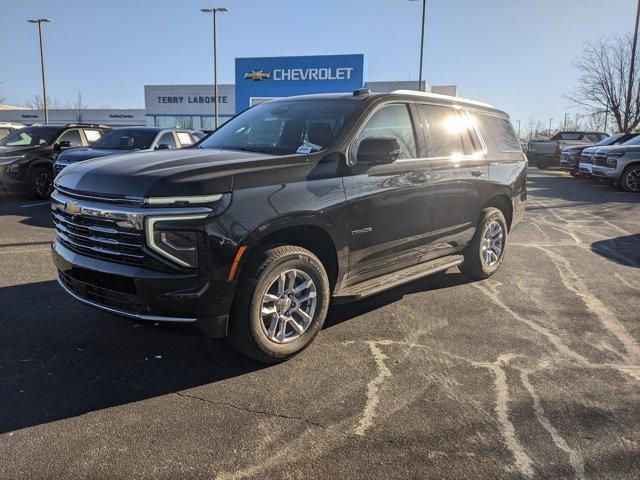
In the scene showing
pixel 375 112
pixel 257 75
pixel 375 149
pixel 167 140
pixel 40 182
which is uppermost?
pixel 257 75

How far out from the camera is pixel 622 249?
7.95 m

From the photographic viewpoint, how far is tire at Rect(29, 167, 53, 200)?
11836 millimetres

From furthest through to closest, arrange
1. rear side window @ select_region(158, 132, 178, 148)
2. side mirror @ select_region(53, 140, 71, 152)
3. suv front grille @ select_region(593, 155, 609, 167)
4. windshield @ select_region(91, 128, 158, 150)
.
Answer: suv front grille @ select_region(593, 155, 609, 167), side mirror @ select_region(53, 140, 71, 152), rear side window @ select_region(158, 132, 178, 148), windshield @ select_region(91, 128, 158, 150)

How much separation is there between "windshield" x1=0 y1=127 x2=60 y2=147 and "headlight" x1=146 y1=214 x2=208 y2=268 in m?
10.8

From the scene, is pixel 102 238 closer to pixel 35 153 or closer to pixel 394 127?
pixel 394 127

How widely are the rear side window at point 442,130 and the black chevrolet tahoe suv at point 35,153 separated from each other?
9.88 meters

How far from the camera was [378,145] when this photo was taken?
409 cm

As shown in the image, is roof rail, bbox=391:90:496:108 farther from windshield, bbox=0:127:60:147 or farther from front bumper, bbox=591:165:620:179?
front bumper, bbox=591:165:620:179

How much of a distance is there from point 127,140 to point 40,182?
2.80 meters

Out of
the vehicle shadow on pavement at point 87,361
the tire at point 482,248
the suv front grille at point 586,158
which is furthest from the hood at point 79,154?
the suv front grille at point 586,158

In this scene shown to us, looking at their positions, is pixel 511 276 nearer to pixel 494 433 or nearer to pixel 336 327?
pixel 336 327

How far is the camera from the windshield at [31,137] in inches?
482

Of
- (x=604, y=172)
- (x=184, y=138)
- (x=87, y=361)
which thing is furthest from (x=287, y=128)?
(x=604, y=172)

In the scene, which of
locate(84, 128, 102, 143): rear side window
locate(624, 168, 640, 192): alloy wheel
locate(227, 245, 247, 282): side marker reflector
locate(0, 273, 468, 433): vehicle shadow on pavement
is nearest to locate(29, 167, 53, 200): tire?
locate(84, 128, 102, 143): rear side window
